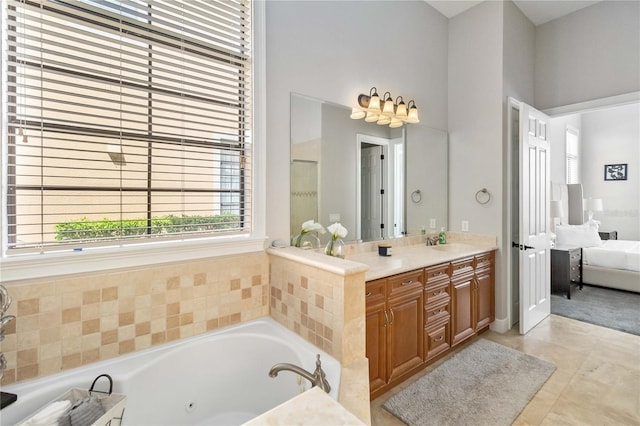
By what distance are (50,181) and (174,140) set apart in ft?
1.97

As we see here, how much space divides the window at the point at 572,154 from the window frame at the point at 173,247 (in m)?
6.62

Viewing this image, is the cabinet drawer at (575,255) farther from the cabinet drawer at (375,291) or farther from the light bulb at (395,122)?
the cabinet drawer at (375,291)

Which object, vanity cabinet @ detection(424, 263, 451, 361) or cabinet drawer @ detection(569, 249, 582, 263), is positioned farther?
cabinet drawer @ detection(569, 249, 582, 263)

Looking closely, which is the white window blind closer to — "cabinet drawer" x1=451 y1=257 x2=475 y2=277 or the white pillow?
"cabinet drawer" x1=451 y1=257 x2=475 y2=277

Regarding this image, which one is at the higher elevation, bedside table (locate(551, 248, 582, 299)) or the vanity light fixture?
the vanity light fixture

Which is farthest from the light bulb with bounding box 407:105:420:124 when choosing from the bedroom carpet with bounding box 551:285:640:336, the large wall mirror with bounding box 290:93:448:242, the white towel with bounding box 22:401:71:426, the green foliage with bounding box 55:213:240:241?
the white towel with bounding box 22:401:71:426

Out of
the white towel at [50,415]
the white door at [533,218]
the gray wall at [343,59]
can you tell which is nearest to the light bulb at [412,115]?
the gray wall at [343,59]

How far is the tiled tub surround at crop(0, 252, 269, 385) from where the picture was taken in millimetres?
1348

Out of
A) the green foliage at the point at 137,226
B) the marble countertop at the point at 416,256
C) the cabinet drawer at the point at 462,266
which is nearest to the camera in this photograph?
the green foliage at the point at 137,226

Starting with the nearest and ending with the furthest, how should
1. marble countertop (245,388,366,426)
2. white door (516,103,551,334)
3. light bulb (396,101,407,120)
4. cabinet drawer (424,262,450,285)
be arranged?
marble countertop (245,388,366,426), cabinet drawer (424,262,450,285), light bulb (396,101,407,120), white door (516,103,551,334)

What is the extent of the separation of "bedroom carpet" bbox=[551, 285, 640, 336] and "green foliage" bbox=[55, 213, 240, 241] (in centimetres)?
385

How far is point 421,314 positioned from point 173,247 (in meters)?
1.75

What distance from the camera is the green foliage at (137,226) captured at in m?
1.49

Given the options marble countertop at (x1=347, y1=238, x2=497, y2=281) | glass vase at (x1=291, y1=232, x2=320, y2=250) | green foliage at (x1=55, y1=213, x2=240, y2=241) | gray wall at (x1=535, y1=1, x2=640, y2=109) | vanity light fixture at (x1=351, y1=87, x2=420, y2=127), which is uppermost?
gray wall at (x1=535, y1=1, x2=640, y2=109)
